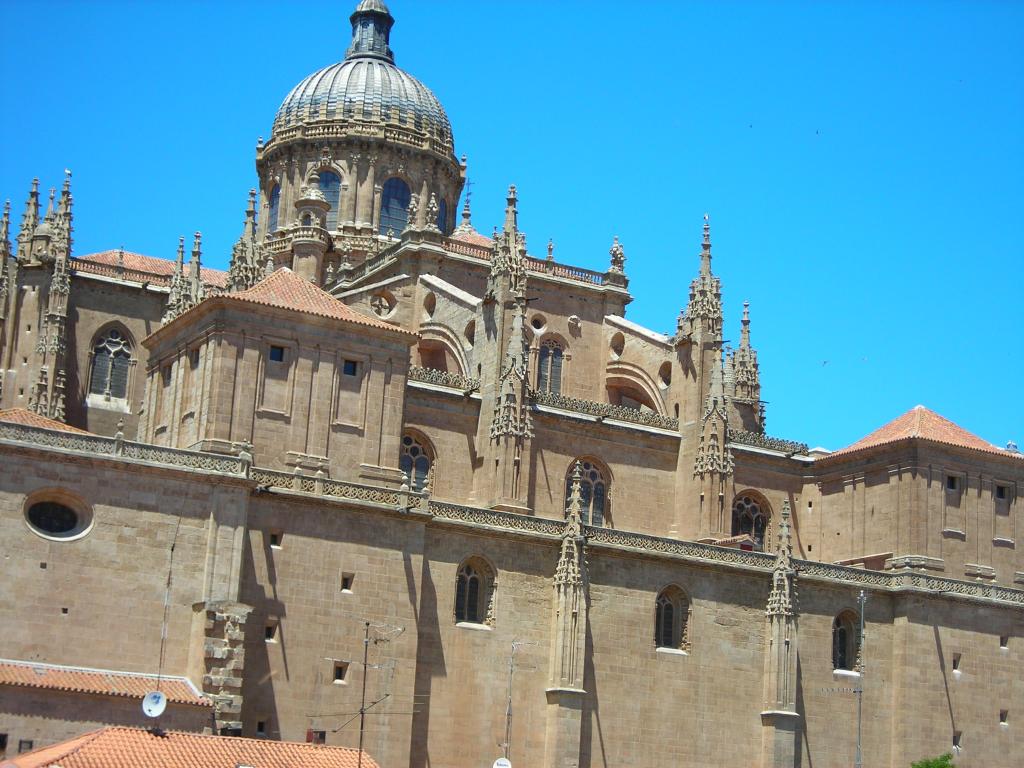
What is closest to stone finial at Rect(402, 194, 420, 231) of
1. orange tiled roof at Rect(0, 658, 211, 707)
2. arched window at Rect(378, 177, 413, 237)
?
arched window at Rect(378, 177, 413, 237)

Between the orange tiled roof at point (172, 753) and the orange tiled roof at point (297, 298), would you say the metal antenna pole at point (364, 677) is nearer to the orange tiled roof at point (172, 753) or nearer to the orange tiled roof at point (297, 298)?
the orange tiled roof at point (172, 753)

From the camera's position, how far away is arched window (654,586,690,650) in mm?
56562

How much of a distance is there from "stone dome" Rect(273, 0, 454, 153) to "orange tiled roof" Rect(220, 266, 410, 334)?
2639cm

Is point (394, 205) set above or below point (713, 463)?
above

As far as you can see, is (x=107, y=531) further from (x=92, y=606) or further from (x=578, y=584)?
(x=578, y=584)

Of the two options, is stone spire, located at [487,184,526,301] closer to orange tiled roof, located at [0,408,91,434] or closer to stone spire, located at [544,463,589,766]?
stone spire, located at [544,463,589,766]

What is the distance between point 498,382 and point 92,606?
18.1 metres

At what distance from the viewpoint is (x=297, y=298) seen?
5319 centimetres

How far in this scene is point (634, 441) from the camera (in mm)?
63438

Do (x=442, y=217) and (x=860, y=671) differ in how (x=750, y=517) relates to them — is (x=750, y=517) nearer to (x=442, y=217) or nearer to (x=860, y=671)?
(x=860, y=671)

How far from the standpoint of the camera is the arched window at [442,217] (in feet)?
265

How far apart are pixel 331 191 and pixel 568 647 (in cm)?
3201

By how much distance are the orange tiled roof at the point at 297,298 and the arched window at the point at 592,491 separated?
1126 cm

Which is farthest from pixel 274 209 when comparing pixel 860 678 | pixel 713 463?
pixel 860 678
